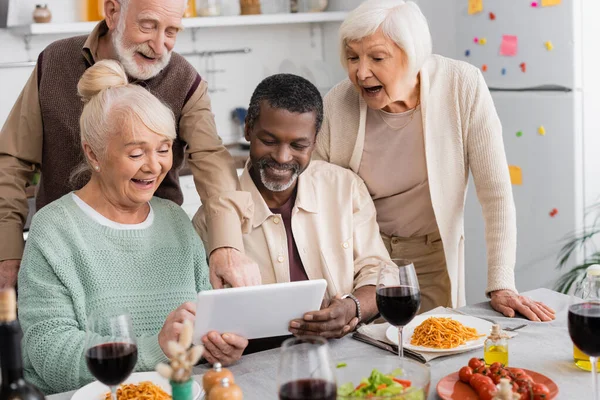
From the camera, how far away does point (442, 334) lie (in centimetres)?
184

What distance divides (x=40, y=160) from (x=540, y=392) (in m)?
1.64

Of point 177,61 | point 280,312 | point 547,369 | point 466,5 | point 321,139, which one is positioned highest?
point 466,5

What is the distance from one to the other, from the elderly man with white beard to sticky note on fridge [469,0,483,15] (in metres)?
1.82

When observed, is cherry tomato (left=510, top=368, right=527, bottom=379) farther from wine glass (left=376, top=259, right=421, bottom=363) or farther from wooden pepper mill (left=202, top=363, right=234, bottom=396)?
wooden pepper mill (left=202, top=363, right=234, bottom=396)

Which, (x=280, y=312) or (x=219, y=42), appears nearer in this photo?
(x=280, y=312)

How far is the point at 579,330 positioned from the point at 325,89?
3.85m

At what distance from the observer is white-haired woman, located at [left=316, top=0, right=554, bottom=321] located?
7.72 ft

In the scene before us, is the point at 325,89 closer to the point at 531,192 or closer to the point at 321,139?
the point at 531,192

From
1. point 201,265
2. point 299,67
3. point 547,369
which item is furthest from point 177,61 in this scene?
point 299,67

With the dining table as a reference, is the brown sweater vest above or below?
above

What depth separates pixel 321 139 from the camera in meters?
2.56

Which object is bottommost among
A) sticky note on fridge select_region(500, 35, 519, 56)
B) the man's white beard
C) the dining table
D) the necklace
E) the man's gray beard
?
the dining table

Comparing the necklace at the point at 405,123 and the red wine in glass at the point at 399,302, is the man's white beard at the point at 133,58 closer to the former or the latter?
the necklace at the point at 405,123

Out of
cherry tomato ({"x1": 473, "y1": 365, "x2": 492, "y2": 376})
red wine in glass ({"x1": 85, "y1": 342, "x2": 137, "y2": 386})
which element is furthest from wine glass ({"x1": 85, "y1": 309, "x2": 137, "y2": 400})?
cherry tomato ({"x1": 473, "y1": 365, "x2": 492, "y2": 376})
